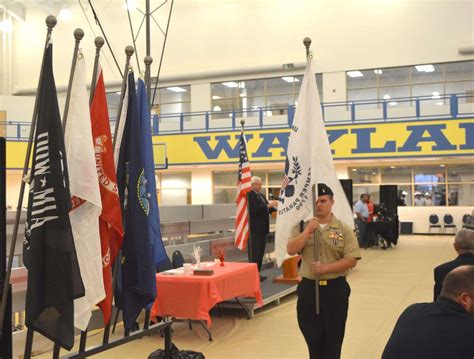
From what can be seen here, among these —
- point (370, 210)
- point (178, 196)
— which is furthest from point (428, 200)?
point (178, 196)

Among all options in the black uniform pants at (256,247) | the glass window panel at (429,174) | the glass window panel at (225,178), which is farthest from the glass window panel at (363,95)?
the black uniform pants at (256,247)

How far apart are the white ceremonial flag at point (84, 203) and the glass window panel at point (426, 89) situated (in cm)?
2309

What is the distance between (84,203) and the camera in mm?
3559

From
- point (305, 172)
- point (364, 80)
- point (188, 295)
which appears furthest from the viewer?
point (364, 80)

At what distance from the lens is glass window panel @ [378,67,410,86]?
2495 cm

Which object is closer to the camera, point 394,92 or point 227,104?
point 394,92

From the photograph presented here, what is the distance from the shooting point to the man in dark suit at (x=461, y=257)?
4648 millimetres

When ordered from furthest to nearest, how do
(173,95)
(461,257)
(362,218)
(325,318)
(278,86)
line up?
(173,95)
(278,86)
(362,218)
(461,257)
(325,318)

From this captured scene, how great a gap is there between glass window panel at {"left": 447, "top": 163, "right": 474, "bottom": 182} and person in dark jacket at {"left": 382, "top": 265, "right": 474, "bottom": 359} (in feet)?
71.1

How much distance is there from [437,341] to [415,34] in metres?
23.2

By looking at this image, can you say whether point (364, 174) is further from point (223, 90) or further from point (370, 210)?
point (223, 90)

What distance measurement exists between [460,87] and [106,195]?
2306cm

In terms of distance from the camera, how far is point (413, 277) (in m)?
12.0

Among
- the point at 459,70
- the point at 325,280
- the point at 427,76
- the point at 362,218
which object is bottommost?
the point at 362,218
